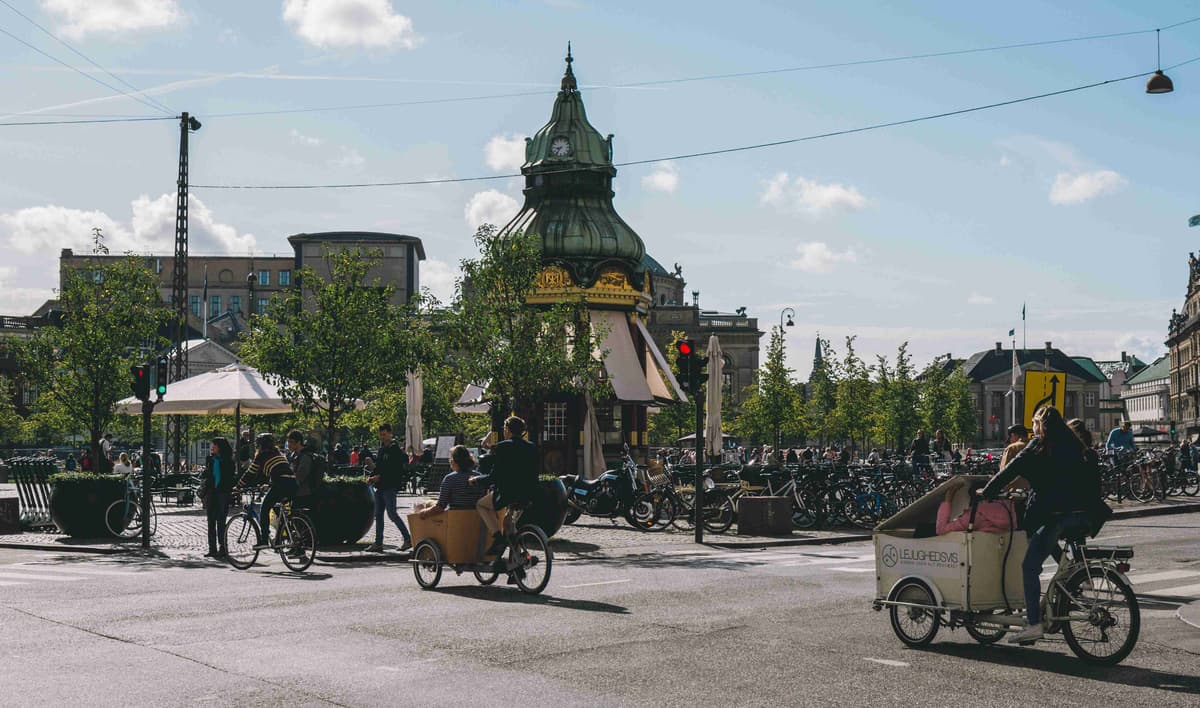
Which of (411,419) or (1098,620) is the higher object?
(411,419)

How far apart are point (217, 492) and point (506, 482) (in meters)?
6.73

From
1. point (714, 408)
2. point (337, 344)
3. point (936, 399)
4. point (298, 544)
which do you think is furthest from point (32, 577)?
point (936, 399)

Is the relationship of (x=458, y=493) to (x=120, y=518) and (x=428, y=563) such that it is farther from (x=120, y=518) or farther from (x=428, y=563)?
(x=120, y=518)

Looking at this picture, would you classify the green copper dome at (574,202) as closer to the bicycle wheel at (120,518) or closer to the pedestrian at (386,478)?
the bicycle wheel at (120,518)

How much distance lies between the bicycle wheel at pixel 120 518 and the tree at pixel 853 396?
184ft

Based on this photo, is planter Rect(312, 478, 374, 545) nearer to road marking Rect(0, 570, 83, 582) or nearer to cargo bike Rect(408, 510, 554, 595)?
road marking Rect(0, 570, 83, 582)

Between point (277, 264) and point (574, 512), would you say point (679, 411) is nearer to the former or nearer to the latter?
point (574, 512)

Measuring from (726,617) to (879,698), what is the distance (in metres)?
3.68

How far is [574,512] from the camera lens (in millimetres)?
23250

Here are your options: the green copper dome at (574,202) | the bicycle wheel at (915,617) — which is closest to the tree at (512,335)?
the green copper dome at (574,202)

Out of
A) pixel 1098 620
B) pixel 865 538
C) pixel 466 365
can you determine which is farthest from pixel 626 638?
pixel 466 365

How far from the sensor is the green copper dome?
4212cm

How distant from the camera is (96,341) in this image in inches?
1093

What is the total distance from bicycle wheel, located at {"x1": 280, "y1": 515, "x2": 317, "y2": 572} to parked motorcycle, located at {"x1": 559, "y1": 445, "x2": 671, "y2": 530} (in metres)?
7.08
